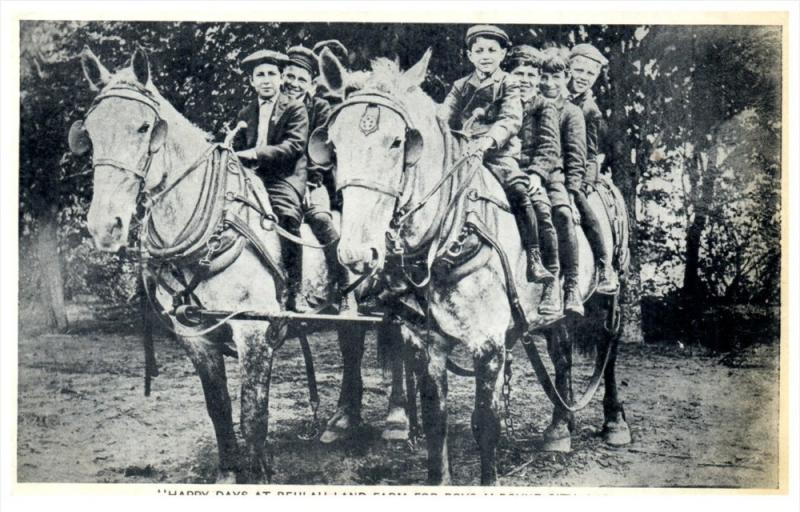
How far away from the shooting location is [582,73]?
578 centimetres

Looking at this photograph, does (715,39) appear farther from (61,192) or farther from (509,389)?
(61,192)

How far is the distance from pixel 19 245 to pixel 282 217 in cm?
194

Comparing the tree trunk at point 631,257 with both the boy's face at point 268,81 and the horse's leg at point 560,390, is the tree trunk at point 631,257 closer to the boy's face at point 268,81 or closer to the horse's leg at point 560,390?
the horse's leg at point 560,390

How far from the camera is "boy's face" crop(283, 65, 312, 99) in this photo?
569cm

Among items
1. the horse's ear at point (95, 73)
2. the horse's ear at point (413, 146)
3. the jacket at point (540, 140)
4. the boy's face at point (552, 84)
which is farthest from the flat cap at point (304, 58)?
the boy's face at point (552, 84)

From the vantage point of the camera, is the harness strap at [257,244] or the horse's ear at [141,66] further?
the horse's ear at [141,66]

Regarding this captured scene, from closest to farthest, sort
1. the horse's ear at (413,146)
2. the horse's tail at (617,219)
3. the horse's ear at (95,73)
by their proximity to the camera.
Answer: the horse's ear at (413,146) → the horse's ear at (95,73) → the horse's tail at (617,219)

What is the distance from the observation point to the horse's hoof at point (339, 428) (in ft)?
18.4

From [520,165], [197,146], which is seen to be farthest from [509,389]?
[197,146]

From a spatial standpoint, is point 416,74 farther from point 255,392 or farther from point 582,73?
point 255,392

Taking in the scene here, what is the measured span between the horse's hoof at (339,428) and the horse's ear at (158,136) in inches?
88.4

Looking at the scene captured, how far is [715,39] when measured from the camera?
5.81 metres

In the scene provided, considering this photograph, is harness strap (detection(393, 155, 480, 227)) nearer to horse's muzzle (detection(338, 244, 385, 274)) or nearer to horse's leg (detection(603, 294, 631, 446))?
horse's muzzle (detection(338, 244, 385, 274))

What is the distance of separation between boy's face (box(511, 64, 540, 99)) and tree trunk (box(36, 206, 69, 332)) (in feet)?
11.4
